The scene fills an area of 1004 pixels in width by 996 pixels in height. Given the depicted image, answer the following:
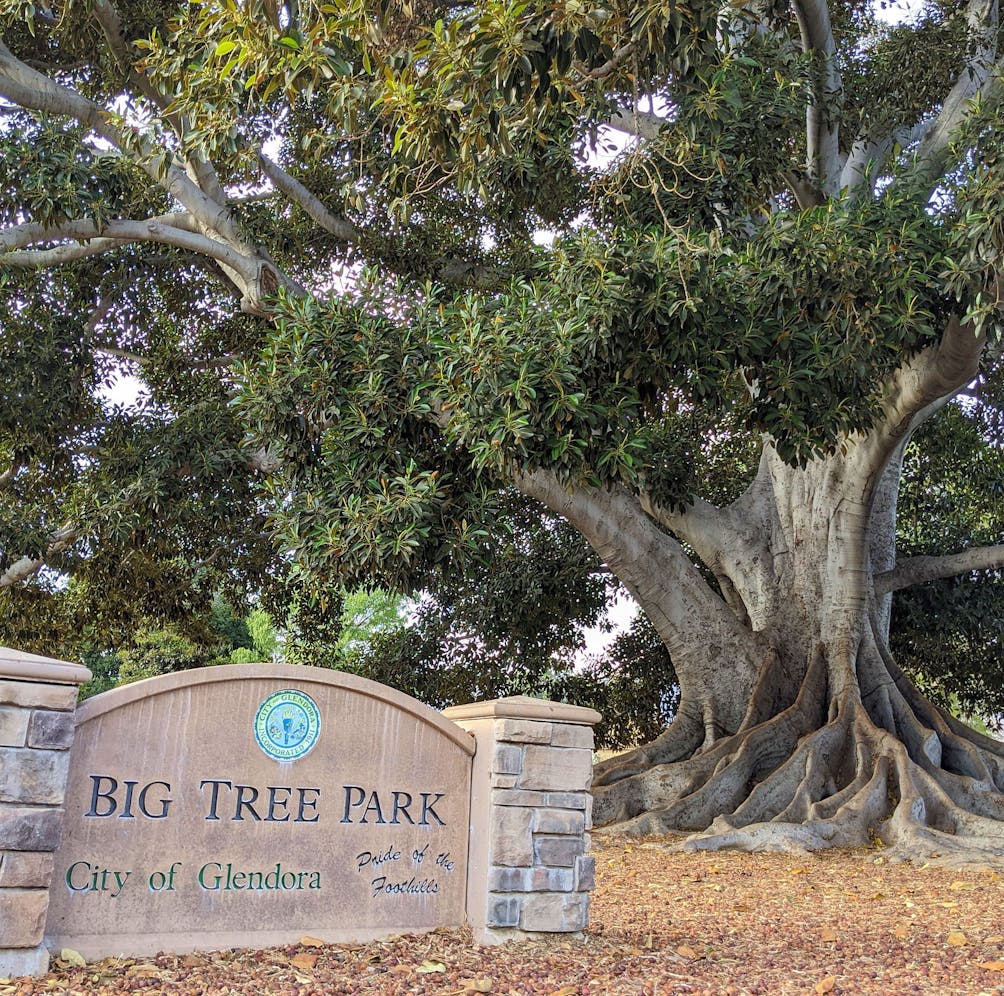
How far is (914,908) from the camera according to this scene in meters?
6.74

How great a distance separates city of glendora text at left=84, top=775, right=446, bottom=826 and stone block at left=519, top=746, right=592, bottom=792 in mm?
441

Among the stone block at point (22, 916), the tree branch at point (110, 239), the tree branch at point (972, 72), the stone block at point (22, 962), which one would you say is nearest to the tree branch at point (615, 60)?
the stone block at point (22, 916)

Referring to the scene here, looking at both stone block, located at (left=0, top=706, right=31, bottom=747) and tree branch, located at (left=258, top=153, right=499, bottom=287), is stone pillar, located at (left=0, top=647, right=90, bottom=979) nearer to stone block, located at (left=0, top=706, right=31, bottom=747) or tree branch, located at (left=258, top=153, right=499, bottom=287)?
stone block, located at (left=0, top=706, right=31, bottom=747)

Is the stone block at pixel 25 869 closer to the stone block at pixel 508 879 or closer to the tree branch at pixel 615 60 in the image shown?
the stone block at pixel 508 879

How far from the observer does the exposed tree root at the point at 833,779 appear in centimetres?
919

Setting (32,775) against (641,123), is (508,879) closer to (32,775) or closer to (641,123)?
(32,775)

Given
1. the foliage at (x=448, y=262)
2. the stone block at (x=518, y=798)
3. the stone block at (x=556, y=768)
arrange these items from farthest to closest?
the foliage at (x=448, y=262), the stone block at (x=556, y=768), the stone block at (x=518, y=798)

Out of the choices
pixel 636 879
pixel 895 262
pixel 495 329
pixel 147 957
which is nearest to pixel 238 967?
pixel 147 957

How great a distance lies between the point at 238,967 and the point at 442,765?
1303 mm

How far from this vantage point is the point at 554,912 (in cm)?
518

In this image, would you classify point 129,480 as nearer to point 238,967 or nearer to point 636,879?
point 636,879

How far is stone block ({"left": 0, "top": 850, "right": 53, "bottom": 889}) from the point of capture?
407cm

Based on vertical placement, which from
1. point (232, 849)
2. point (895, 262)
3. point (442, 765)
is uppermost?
point (895, 262)

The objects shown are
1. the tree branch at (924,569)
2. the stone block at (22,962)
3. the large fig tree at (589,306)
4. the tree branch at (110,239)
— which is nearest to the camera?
the stone block at (22,962)
